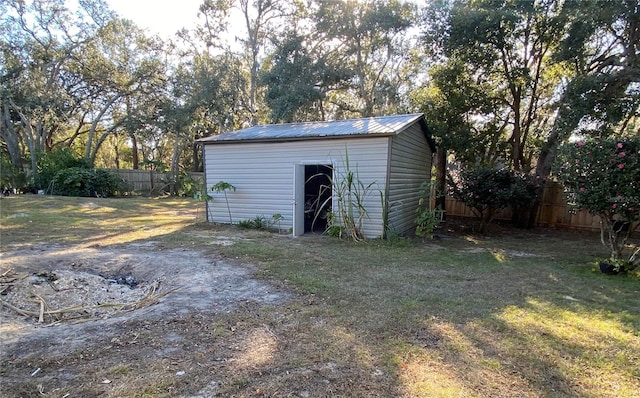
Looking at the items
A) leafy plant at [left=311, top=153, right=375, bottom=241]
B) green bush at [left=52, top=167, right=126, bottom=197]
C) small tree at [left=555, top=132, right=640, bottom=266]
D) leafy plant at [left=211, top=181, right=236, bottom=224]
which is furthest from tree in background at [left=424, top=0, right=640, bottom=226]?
green bush at [left=52, top=167, right=126, bottom=197]

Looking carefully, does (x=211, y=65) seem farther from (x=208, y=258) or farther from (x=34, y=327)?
(x=34, y=327)

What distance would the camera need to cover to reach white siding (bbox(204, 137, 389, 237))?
7289 mm

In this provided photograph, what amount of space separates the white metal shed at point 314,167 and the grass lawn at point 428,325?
1.65 meters

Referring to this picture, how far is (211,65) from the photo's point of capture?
17.8m

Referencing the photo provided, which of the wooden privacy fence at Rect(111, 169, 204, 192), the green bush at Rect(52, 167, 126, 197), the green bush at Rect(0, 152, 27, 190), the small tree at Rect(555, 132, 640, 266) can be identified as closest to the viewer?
the small tree at Rect(555, 132, 640, 266)

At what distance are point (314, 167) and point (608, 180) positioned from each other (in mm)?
6069

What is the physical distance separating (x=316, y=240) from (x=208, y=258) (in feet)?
8.16

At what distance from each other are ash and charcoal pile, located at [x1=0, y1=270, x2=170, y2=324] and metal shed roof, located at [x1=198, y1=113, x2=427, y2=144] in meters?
4.60

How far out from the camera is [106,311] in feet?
10.9

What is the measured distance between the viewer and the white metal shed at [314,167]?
23.8ft

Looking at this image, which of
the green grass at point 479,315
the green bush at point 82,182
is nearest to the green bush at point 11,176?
the green bush at point 82,182

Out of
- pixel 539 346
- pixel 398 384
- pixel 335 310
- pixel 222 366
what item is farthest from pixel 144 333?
pixel 539 346

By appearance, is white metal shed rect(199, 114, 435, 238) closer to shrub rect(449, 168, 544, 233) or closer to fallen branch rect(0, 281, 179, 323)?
shrub rect(449, 168, 544, 233)

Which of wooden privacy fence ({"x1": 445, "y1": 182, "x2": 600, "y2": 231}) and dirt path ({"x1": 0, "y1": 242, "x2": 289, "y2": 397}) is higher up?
wooden privacy fence ({"x1": 445, "y1": 182, "x2": 600, "y2": 231})
